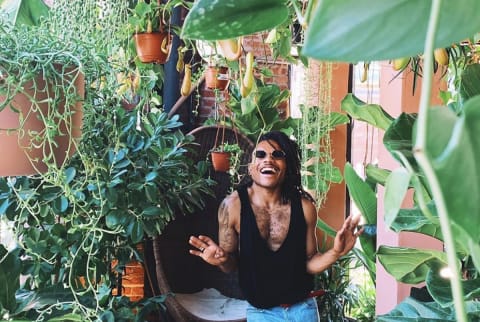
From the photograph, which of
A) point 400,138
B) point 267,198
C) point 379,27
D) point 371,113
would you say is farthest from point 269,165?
point 379,27

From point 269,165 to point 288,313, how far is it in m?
0.53

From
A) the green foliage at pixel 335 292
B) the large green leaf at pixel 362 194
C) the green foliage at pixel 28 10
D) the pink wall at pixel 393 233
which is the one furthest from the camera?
the green foliage at pixel 335 292

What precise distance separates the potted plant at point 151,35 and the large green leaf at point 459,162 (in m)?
1.77

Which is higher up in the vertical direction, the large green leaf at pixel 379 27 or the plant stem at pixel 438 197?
the large green leaf at pixel 379 27

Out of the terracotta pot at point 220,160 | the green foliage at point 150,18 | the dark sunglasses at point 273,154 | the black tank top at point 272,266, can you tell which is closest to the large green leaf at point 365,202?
the black tank top at point 272,266

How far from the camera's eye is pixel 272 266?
2.04 metres

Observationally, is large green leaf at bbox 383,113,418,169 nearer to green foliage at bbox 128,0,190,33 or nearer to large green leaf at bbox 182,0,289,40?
large green leaf at bbox 182,0,289,40

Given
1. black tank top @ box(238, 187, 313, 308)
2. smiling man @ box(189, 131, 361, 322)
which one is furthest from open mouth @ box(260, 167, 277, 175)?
black tank top @ box(238, 187, 313, 308)

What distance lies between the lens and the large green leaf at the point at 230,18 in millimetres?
339

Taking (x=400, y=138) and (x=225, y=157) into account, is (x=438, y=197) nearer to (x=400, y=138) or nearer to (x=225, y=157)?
(x=400, y=138)

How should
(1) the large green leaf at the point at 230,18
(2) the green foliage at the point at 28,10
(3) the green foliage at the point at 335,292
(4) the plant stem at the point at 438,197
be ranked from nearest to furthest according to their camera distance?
(4) the plant stem at the point at 438,197 → (1) the large green leaf at the point at 230,18 → (2) the green foliage at the point at 28,10 → (3) the green foliage at the point at 335,292

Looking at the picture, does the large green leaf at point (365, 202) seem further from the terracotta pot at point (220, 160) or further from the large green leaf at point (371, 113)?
the terracotta pot at point (220, 160)

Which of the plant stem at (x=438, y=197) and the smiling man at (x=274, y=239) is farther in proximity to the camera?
the smiling man at (x=274, y=239)

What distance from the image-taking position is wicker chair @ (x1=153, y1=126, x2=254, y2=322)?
290cm
